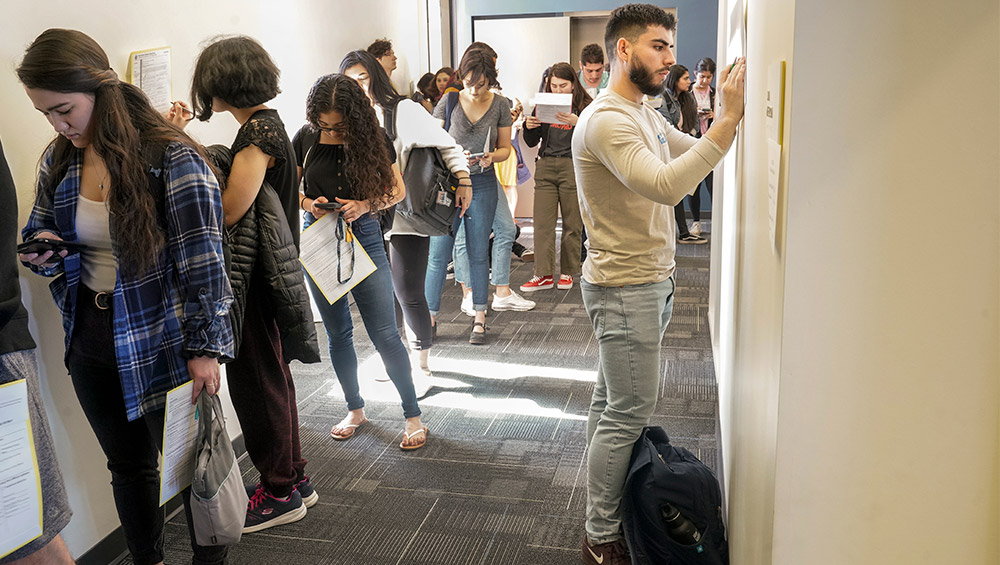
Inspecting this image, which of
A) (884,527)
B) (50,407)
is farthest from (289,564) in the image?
(884,527)

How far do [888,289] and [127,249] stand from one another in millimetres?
1513

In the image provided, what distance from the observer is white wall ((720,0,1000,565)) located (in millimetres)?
903

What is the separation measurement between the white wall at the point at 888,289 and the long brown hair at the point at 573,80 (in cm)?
380

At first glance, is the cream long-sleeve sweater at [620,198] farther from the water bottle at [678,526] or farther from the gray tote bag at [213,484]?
the gray tote bag at [213,484]

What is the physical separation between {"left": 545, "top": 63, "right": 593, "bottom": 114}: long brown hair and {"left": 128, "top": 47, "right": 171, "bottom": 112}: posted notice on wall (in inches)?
105

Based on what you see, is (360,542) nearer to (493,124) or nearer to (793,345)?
(793,345)

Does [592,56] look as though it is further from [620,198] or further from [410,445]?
[620,198]

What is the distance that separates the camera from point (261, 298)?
7.67ft

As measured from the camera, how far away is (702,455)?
2842mm

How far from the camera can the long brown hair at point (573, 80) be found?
187 inches

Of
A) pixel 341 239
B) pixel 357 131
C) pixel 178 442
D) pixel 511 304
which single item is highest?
pixel 357 131

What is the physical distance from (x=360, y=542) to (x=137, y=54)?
1596 mm

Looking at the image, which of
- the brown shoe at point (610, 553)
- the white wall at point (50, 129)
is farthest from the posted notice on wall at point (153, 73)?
the brown shoe at point (610, 553)

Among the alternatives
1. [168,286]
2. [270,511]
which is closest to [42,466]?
[168,286]
